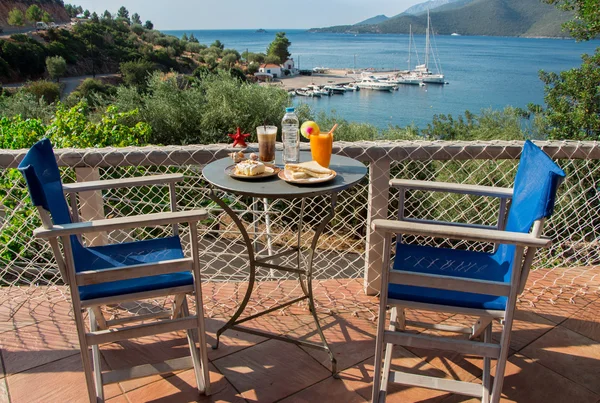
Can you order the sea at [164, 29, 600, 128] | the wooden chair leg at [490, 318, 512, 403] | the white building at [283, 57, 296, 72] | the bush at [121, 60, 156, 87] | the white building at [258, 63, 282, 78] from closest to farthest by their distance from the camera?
1. the wooden chair leg at [490, 318, 512, 403]
2. the bush at [121, 60, 156, 87]
3. the sea at [164, 29, 600, 128]
4. the white building at [258, 63, 282, 78]
5. the white building at [283, 57, 296, 72]

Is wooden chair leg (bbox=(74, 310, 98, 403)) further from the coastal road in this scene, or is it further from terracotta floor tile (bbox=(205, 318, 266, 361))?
the coastal road

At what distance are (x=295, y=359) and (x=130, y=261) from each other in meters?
0.77

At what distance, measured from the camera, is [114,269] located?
1417 millimetres

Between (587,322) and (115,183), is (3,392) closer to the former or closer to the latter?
(115,183)

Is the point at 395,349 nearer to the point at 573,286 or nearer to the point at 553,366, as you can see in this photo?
the point at 553,366

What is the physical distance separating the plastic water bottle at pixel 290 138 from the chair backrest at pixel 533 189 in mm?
841

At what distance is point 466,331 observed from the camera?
75.8 inches

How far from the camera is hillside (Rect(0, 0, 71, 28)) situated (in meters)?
47.0

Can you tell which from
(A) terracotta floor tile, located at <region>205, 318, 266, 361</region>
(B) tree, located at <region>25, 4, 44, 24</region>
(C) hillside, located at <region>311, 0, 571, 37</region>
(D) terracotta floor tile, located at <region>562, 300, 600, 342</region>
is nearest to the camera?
(A) terracotta floor tile, located at <region>205, 318, 266, 361</region>

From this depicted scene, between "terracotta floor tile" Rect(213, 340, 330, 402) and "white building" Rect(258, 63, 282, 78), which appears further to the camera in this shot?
"white building" Rect(258, 63, 282, 78)

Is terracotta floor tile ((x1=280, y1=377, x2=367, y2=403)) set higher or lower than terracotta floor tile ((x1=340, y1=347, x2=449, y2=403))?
higher

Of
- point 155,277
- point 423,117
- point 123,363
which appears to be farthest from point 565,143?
point 423,117

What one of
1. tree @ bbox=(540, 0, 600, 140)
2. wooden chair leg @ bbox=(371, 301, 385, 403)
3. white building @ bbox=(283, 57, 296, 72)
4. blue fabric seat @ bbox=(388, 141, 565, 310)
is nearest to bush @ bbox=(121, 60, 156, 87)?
white building @ bbox=(283, 57, 296, 72)

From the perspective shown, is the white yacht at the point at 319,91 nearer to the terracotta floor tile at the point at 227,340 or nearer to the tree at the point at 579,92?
the tree at the point at 579,92
